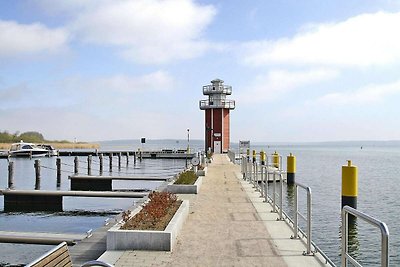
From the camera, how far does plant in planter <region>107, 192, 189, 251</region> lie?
7312 millimetres

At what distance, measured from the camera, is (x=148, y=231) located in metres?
7.39

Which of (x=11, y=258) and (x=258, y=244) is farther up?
(x=258, y=244)

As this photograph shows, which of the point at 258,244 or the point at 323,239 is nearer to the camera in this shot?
the point at 258,244

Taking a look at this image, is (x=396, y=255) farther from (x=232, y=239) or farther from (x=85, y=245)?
(x=85, y=245)

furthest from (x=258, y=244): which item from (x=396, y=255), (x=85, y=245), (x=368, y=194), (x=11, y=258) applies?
(x=368, y=194)

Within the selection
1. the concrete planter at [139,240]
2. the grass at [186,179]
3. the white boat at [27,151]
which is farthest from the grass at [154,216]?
the white boat at [27,151]

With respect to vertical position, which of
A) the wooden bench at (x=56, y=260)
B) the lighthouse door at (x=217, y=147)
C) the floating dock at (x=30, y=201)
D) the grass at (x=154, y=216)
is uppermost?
the lighthouse door at (x=217, y=147)

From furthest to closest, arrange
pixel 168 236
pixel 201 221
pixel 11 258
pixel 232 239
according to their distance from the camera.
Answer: pixel 11 258, pixel 201 221, pixel 232 239, pixel 168 236

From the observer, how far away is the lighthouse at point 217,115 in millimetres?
51750

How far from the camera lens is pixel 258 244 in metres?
7.68

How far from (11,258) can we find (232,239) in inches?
279

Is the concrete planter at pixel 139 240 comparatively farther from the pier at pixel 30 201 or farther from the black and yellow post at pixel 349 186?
the pier at pixel 30 201

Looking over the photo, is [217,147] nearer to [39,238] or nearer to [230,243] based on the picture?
[39,238]

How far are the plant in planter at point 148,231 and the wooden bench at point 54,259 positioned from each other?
254cm
